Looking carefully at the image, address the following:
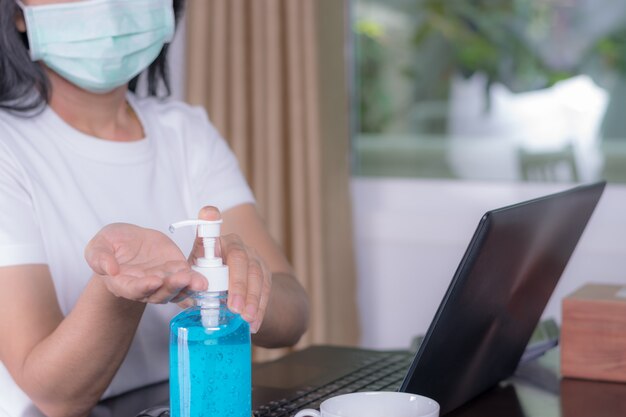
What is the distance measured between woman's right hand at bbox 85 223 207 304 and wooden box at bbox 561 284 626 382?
2.02 feet

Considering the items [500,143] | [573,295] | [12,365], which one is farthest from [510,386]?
[500,143]

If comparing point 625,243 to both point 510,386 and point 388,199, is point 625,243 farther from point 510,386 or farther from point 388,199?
point 510,386

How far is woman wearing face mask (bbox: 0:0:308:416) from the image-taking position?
1188mm

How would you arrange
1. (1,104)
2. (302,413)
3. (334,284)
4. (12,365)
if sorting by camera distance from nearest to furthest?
(302,413) < (12,365) < (1,104) < (334,284)

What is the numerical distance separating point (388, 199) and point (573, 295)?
1.73 metres

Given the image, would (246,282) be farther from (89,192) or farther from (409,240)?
(409,240)

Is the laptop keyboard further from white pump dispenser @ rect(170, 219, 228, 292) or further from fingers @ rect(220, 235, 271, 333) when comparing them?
white pump dispenser @ rect(170, 219, 228, 292)

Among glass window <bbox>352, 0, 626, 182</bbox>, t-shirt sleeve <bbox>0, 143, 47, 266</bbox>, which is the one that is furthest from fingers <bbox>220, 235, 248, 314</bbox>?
glass window <bbox>352, 0, 626, 182</bbox>

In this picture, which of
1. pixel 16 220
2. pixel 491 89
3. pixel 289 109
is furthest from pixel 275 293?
pixel 491 89

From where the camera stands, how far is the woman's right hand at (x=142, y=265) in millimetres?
881

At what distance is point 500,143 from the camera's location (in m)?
2.99

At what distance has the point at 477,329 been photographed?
Answer: 109 cm

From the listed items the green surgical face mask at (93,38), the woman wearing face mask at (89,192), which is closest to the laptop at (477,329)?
the woman wearing face mask at (89,192)

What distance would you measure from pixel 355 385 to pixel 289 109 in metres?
1.66
